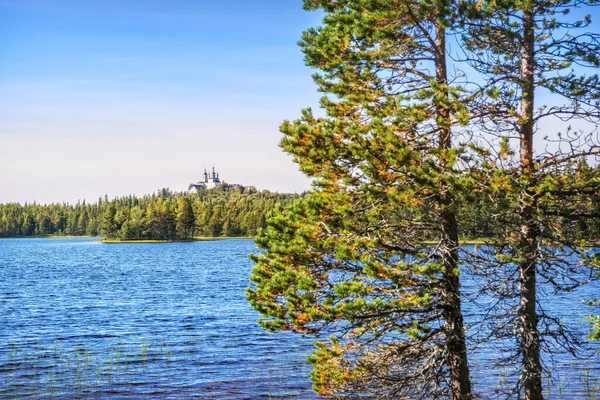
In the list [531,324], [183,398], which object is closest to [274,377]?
[183,398]

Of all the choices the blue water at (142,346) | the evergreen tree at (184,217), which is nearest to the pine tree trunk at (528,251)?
the blue water at (142,346)

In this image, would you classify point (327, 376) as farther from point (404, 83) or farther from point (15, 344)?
point (15, 344)

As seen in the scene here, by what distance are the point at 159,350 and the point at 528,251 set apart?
57.9 feet

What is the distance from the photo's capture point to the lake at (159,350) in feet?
63.8

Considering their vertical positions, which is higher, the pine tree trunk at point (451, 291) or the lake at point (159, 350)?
the pine tree trunk at point (451, 291)

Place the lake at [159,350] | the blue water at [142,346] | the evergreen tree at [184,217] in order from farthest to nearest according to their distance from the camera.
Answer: the evergreen tree at [184,217] < the blue water at [142,346] < the lake at [159,350]

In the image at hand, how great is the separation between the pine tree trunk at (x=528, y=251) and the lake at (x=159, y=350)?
647 cm

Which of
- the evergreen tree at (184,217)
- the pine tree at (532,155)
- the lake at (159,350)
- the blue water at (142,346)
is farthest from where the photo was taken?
the evergreen tree at (184,217)

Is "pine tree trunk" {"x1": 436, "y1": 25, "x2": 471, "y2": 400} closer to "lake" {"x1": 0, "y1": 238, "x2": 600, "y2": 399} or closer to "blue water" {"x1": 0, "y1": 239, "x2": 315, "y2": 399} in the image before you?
"lake" {"x1": 0, "y1": 238, "x2": 600, "y2": 399}

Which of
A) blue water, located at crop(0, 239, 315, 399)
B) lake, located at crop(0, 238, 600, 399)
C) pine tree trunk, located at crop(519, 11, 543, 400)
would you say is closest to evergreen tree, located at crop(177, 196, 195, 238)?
blue water, located at crop(0, 239, 315, 399)

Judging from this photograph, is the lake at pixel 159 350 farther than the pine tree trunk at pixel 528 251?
Yes

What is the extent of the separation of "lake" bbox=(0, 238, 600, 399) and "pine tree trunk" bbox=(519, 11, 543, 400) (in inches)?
255

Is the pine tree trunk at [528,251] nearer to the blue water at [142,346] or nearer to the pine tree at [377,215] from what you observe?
the pine tree at [377,215]

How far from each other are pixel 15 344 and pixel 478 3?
75.8 ft
